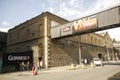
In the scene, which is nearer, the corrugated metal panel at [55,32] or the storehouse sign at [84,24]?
the storehouse sign at [84,24]

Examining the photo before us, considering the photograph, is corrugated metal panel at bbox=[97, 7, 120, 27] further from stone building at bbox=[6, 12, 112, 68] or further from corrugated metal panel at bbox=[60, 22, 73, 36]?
stone building at bbox=[6, 12, 112, 68]

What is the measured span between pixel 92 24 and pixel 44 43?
10.2m

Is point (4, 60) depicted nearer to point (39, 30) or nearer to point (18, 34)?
point (39, 30)

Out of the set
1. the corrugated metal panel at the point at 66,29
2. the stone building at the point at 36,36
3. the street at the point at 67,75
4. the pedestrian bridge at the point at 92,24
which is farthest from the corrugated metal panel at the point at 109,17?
the stone building at the point at 36,36

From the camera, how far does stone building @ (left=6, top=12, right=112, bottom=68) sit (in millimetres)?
30500

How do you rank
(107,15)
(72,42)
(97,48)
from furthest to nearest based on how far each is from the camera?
(97,48)
(72,42)
(107,15)

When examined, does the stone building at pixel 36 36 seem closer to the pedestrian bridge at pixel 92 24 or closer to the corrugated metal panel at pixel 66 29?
the pedestrian bridge at pixel 92 24

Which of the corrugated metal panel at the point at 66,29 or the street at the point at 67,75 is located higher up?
the corrugated metal panel at the point at 66,29

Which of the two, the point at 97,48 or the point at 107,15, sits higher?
the point at 107,15

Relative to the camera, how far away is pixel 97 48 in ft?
170

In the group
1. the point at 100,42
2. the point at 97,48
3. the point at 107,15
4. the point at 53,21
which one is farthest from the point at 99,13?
the point at 100,42

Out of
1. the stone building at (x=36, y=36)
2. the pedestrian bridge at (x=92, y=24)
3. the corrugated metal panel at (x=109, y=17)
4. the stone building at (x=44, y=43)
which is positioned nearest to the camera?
the corrugated metal panel at (x=109, y=17)

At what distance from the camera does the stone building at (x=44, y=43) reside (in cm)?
3050

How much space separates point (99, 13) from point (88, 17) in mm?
2137
